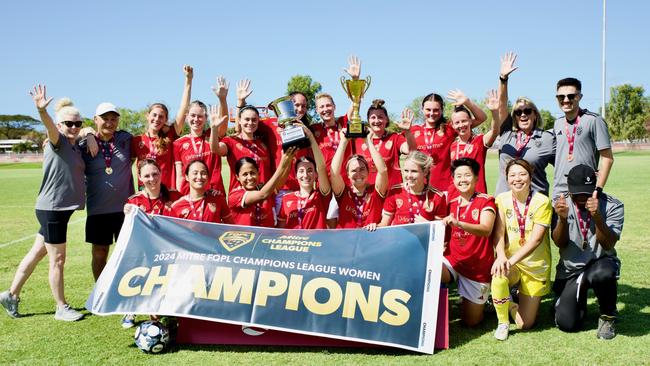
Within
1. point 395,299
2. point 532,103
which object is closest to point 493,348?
point 395,299

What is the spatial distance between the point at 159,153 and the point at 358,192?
2.53 m

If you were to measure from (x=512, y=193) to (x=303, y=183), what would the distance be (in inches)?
84.5

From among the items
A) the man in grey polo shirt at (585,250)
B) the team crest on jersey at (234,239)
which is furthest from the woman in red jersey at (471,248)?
the team crest on jersey at (234,239)

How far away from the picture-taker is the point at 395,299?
175 inches

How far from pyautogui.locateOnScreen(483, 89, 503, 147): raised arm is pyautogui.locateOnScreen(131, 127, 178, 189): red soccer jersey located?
3880 mm

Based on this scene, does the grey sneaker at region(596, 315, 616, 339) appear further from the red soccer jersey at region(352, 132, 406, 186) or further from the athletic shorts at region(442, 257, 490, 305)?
the red soccer jersey at region(352, 132, 406, 186)

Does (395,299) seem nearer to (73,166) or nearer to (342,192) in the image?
(342,192)

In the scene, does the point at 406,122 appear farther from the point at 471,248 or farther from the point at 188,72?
the point at 188,72

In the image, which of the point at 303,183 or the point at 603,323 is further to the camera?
the point at 303,183

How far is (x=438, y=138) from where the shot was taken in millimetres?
6316

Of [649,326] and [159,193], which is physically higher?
[159,193]

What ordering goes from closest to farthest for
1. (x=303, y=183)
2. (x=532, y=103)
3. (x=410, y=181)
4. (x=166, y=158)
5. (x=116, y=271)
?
(x=116, y=271), (x=410, y=181), (x=303, y=183), (x=532, y=103), (x=166, y=158)

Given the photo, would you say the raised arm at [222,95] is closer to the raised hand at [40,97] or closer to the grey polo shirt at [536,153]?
the raised hand at [40,97]

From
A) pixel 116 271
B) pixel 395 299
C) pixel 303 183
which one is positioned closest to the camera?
pixel 395 299
